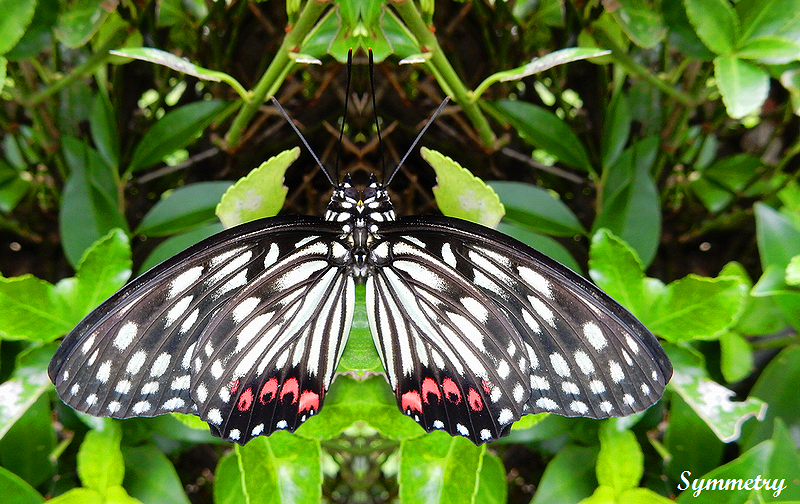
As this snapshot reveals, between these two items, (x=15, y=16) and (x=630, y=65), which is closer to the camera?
(x=15, y=16)

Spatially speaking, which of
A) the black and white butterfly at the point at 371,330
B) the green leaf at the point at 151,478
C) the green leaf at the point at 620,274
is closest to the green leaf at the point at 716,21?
the green leaf at the point at 620,274

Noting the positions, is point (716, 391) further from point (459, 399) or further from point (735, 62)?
point (735, 62)

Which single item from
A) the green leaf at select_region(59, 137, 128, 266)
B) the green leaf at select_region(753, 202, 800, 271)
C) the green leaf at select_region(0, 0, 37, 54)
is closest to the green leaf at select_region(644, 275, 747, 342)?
the green leaf at select_region(753, 202, 800, 271)

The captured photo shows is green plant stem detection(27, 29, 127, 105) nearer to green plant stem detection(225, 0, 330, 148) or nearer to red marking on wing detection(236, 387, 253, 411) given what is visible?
green plant stem detection(225, 0, 330, 148)

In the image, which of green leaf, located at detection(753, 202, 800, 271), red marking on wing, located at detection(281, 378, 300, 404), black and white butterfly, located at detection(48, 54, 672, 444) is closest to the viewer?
black and white butterfly, located at detection(48, 54, 672, 444)

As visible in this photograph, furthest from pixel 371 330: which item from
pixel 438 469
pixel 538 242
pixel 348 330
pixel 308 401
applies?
pixel 538 242

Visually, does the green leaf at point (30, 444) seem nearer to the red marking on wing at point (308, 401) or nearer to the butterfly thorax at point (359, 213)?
the red marking on wing at point (308, 401)

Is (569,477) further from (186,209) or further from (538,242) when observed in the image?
(186,209)
